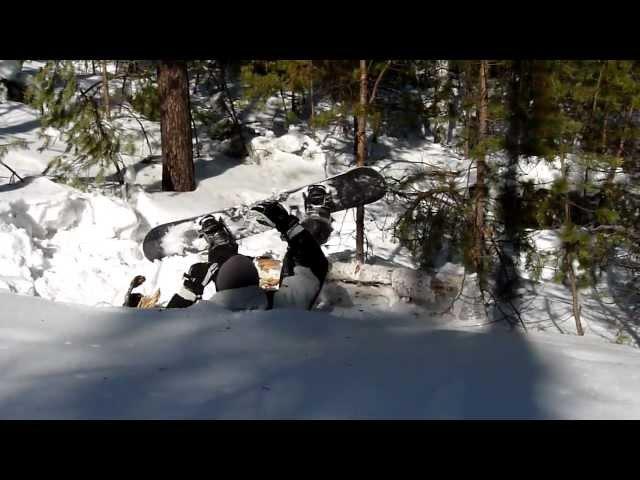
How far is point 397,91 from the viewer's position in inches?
365

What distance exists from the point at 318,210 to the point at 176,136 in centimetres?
395

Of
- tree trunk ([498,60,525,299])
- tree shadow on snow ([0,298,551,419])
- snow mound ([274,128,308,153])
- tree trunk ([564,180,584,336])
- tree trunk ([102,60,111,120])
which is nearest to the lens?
tree shadow on snow ([0,298,551,419])

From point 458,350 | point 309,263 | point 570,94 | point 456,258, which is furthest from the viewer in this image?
point 456,258

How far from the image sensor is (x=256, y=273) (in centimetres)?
402

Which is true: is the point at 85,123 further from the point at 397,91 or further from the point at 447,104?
the point at 447,104

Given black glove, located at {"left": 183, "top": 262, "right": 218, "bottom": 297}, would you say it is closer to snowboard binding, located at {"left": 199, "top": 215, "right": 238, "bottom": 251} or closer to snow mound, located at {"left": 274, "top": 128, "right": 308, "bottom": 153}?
snowboard binding, located at {"left": 199, "top": 215, "right": 238, "bottom": 251}

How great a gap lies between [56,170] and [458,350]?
7.93m

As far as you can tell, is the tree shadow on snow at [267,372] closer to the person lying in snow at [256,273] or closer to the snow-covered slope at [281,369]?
the snow-covered slope at [281,369]

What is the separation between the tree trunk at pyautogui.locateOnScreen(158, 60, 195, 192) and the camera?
29.3 ft

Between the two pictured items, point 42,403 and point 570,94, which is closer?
point 42,403

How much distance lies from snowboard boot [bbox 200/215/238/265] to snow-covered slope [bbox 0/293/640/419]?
2.03m

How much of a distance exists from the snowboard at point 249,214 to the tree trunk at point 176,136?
2662 millimetres

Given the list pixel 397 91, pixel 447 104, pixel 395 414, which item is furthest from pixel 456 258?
pixel 395 414

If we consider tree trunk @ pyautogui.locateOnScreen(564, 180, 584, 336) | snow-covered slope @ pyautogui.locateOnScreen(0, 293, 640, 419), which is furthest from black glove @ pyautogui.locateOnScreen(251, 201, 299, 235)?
tree trunk @ pyautogui.locateOnScreen(564, 180, 584, 336)
